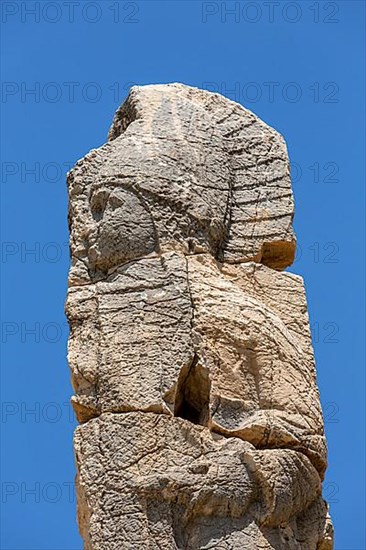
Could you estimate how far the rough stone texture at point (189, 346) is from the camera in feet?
34.0

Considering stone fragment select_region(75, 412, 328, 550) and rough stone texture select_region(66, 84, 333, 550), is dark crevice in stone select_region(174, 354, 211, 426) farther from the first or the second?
stone fragment select_region(75, 412, 328, 550)

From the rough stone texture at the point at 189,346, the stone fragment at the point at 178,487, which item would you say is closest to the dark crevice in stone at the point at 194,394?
the rough stone texture at the point at 189,346

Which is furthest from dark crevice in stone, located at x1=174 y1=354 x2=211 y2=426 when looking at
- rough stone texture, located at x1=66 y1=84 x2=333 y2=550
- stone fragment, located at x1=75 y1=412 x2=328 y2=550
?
stone fragment, located at x1=75 y1=412 x2=328 y2=550

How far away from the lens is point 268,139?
12219mm

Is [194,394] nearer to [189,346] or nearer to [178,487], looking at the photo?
[189,346]

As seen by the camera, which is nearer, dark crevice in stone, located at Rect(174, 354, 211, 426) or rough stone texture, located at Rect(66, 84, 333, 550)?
rough stone texture, located at Rect(66, 84, 333, 550)

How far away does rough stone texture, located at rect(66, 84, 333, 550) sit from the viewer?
10352 mm

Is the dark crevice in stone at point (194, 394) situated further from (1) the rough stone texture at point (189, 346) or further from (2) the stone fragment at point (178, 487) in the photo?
(2) the stone fragment at point (178, 487)

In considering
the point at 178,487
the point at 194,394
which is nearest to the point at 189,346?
the point at 194,394

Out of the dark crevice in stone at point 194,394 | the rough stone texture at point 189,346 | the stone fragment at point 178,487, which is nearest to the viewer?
the stone fragment at point 178,487

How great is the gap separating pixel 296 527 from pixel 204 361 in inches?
47.5

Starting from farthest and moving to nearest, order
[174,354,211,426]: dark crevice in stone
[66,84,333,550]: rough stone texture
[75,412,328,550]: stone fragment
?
[174,354,211,426]: dark crevice in stone
[66,84,333,550]: rough stone texture
[75,412,328,550]: stone fragment

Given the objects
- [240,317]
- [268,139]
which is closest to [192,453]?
[240,317]

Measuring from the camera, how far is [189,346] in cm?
1076
